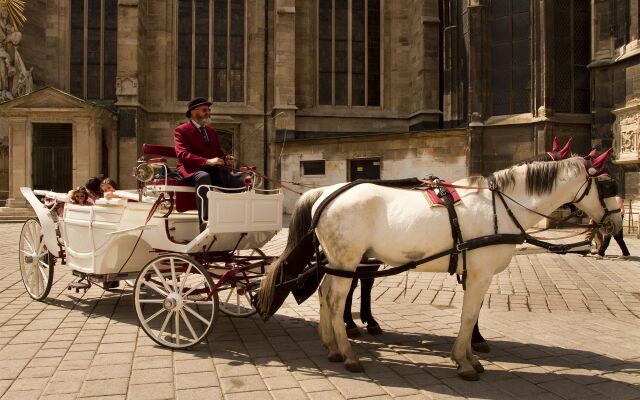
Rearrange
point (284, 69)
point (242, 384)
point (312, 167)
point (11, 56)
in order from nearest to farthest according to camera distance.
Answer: point (242, 384) → point (312, 167) → point (11, 56) → point (284, 69)

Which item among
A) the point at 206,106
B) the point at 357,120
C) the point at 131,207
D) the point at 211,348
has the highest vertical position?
the point at 357,120

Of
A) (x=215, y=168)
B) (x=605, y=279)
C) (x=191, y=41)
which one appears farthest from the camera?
(x=191, y=41)

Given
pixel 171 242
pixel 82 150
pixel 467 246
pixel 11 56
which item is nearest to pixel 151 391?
pixel 171 242

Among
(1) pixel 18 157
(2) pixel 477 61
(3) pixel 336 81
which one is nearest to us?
(2) pixel 477 61

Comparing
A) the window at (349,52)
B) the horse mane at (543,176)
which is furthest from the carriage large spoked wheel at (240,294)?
the window at (349,52)

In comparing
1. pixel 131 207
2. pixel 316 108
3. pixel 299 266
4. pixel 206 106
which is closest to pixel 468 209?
pixel 299 266

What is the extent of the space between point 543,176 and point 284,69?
18.8 meters

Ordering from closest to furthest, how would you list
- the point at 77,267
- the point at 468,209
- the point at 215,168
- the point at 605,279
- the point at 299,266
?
the point at 468,209 → the point at 299,266 → the point at 215,168 → the point at 77,267 → the point at 605,279

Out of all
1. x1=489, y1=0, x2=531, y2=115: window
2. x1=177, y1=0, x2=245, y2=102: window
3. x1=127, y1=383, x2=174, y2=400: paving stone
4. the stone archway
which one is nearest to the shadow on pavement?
x1=127, y1=383, x2=174, y2=400: paving stone

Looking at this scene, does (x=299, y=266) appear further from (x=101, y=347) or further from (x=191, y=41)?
(x=191, y=41)

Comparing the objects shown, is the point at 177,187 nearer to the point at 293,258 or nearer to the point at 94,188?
the point at 293,258

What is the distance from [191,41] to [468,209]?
21703 mm

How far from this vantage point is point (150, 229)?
5.09 m

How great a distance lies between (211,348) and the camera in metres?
4.71
